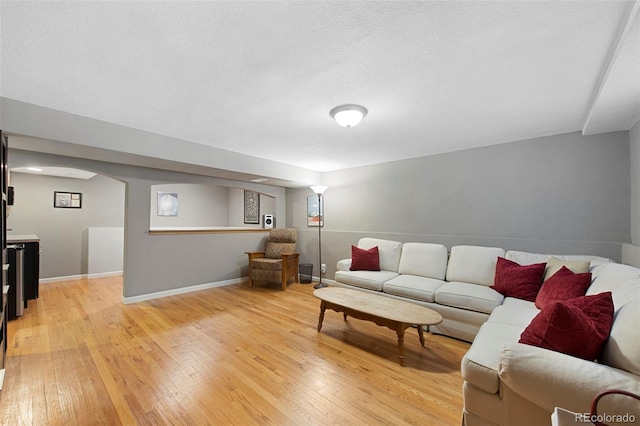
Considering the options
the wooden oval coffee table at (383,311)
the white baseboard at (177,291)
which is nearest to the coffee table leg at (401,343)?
the wooden oval coffee table at (383,311)

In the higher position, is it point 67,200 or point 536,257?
point 67,200

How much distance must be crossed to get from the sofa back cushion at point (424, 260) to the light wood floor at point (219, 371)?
2.95 feet

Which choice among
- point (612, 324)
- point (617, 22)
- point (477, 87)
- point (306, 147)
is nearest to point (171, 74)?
point (306, 147)

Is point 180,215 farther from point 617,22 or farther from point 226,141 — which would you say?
point 617,22

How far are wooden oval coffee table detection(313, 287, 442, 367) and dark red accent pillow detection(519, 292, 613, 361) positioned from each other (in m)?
0.91

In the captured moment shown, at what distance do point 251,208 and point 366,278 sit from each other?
4.83 m

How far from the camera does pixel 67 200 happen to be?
5.32m

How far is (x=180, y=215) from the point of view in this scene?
714cm

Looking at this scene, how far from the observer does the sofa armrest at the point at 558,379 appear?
107 centimetres

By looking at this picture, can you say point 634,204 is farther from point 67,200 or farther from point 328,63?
point 67,200

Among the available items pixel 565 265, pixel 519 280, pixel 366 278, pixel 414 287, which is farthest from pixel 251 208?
pixel 565 265

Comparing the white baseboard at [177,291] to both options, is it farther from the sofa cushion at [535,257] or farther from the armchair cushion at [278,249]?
the sofa cushion at [535,257]

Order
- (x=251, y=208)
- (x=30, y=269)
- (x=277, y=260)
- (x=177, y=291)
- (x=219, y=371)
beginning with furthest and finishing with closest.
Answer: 1. (x=251, y=208)
2. (x=277, y=260)
3. (x=177, y=291)
4. (x=30, y=269)
5. (x=219, y=371)

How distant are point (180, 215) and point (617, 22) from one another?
7.95m
